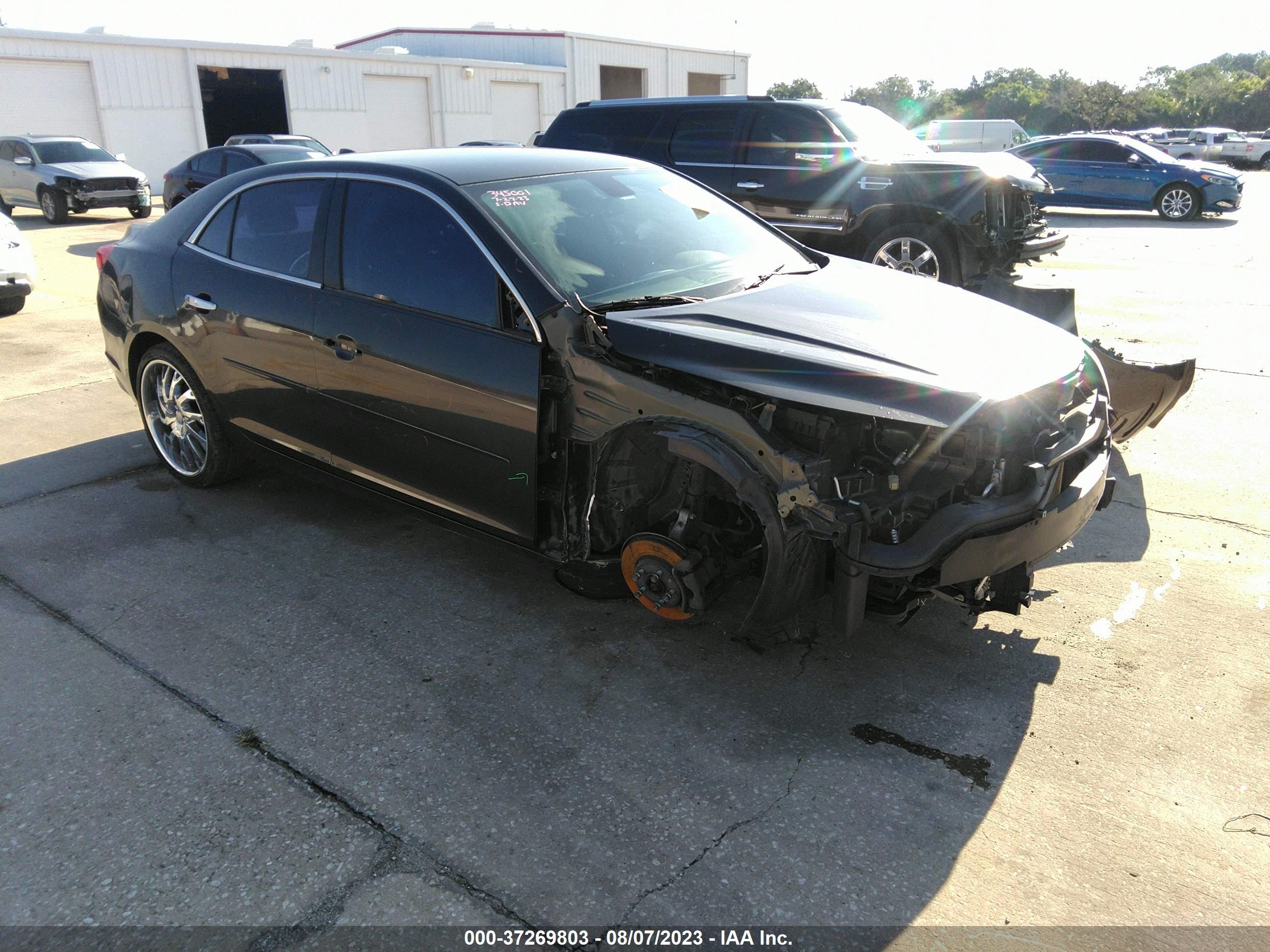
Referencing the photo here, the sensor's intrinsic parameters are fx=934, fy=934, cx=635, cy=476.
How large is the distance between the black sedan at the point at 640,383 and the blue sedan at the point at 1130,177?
1578 centimetres

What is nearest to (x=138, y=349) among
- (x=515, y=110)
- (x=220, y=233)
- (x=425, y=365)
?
(x=220, y=233)

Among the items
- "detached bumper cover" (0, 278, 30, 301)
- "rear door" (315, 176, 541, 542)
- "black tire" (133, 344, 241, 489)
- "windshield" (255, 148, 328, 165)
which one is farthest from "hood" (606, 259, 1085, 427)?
"windshield" (255, 148, 328, 165)

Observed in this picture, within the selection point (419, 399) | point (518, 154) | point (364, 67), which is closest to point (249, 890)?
point (419, 399)

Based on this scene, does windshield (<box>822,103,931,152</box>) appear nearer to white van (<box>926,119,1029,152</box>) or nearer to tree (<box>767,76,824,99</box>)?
white van (<box>926,119,1029,152</box>)

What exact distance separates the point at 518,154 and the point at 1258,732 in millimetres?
3696

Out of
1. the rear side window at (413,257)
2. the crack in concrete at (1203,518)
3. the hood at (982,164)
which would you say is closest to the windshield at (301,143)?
the hood at (982,164)

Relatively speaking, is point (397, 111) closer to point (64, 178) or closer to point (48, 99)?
point (48, 99)

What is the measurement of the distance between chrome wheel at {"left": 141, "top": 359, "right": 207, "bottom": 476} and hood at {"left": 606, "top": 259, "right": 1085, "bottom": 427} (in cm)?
283

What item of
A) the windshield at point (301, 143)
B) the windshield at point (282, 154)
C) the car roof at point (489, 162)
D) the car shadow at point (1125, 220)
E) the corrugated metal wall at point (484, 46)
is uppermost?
the corrugated metal wall at point (484, 46)

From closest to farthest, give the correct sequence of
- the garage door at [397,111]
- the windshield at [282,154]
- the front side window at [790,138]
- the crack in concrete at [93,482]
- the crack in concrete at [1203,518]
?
the crack in concrete at [1203,518], the crack in concrete at [93,482], the front side window at [790,138], the windshield at [282,154], the garage door at [397,111]

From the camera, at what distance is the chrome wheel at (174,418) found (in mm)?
4980

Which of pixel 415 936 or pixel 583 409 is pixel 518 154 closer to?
pixel 583 409

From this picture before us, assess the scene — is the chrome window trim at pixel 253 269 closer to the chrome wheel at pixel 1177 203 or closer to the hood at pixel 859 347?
the hood at pixel 859 347

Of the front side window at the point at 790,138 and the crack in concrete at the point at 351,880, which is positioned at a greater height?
the front side window at the point at 790,138
